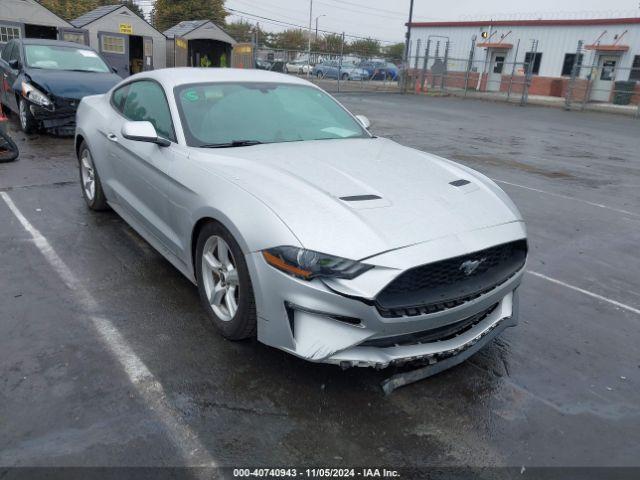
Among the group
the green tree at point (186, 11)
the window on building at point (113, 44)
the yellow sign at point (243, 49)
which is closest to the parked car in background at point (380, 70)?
the yellow sign at point (243, 49)

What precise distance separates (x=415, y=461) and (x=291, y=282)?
100 centimetres

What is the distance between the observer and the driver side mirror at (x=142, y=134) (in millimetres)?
3703

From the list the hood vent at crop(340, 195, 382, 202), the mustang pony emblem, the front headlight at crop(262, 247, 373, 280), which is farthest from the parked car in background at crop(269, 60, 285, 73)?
the front headlight at crop(262, 247, 373, 280)

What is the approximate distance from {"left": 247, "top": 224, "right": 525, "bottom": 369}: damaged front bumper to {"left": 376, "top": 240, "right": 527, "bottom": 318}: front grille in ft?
0.12

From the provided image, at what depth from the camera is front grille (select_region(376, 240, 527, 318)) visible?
260cm

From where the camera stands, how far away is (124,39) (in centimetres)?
2878

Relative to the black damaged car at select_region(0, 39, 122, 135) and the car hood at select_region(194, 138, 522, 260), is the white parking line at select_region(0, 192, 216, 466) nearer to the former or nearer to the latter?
the car hood at select_region(194, 138, 522, 260)

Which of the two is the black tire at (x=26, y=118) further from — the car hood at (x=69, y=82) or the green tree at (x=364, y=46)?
the green tree at (x=364, y=46)

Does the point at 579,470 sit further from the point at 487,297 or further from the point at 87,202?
the point at 87,202

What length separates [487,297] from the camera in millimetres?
2939

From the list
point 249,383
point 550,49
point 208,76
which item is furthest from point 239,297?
point 550,49

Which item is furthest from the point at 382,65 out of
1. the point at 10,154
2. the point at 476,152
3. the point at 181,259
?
the point at 181,259

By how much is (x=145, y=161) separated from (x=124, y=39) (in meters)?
28.3

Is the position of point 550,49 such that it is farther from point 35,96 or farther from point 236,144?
point 236,144
